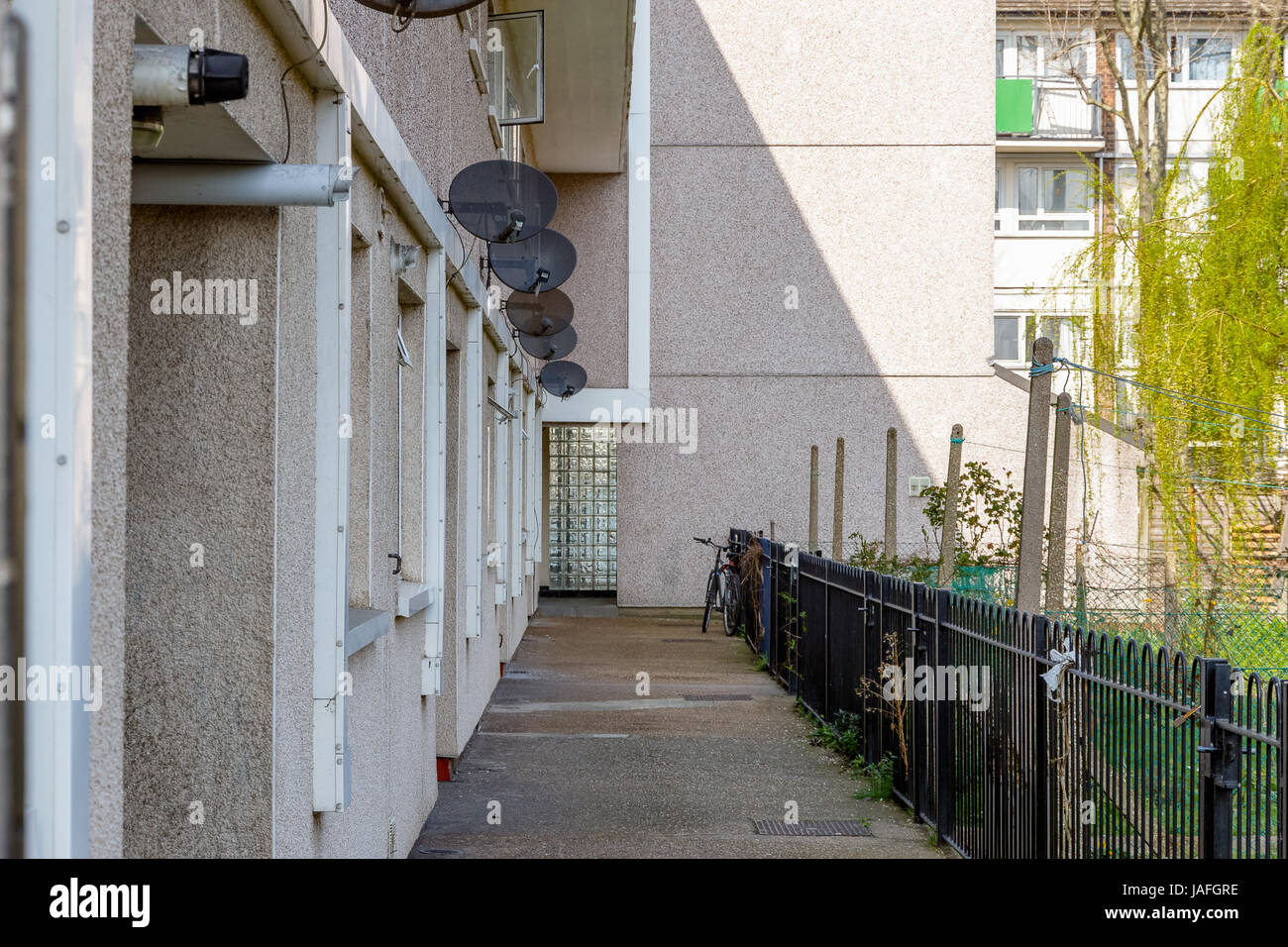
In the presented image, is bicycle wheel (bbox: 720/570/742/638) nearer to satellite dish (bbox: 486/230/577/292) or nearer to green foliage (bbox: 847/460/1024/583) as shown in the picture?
green foliage (bbox: 847/460/1024/583)

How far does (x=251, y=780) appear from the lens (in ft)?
11.6

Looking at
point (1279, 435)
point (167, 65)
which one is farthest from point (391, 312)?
point (1279, 435)

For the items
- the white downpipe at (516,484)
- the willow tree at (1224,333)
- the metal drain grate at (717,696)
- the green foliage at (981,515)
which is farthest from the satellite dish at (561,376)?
the willow tree at (1224,333)

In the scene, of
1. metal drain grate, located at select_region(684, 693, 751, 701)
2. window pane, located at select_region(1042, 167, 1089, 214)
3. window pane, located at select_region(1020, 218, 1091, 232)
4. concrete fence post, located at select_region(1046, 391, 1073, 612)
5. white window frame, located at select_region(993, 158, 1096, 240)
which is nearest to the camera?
concrete fence post, located at select_region(1046, 391, 1073, 612)

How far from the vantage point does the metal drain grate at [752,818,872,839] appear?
266 inches

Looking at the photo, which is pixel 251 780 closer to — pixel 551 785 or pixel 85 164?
pixel 85 164

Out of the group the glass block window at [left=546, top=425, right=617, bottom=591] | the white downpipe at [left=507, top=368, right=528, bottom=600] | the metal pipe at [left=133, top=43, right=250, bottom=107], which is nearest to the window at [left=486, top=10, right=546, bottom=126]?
the white downpipe at [left=507, top=368, right=528, bottom=600]

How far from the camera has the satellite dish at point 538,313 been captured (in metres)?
12.0

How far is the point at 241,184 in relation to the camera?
134 inches

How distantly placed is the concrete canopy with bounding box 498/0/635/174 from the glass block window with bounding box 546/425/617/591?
4.39 m

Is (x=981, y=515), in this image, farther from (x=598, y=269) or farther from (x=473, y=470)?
(x=473, y=470)

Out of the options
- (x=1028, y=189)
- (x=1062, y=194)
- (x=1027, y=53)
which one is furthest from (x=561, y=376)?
(x=1027, y=53)

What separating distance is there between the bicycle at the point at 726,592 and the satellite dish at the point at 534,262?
23.7 ft

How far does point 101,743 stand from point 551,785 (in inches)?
232
